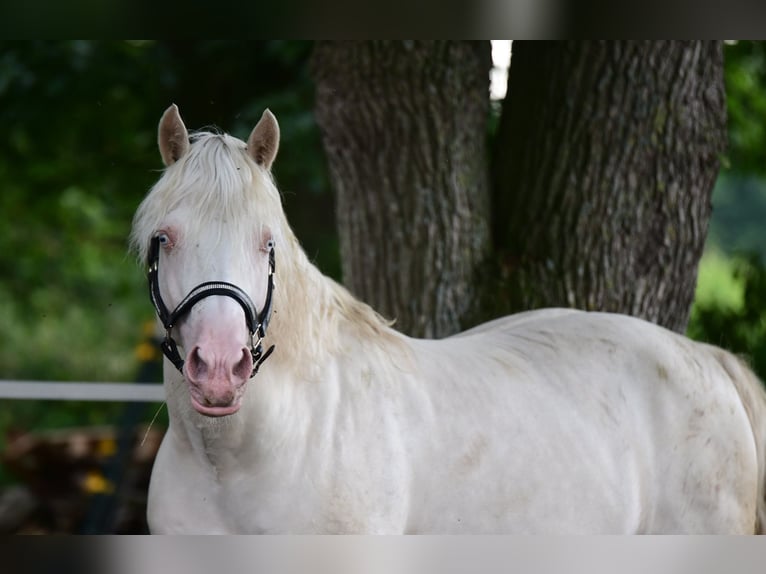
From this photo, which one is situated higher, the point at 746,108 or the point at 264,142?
the point at 746,108

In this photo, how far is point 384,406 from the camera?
9.57ft

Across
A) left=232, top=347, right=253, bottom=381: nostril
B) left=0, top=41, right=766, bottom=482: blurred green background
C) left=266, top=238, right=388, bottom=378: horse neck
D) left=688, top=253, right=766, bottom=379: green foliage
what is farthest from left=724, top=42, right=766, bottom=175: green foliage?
left=232, top=347, right=253, bottom=381: nostril

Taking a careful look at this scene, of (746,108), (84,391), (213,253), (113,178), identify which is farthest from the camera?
(113,178)

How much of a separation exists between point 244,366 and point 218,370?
8 centimetres

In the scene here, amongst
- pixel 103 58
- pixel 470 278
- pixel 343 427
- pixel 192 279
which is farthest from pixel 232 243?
pixel 103 58

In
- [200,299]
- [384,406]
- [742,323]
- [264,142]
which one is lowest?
[742,323]

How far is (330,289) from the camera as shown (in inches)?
116

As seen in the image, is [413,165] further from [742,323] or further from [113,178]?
[113,178]

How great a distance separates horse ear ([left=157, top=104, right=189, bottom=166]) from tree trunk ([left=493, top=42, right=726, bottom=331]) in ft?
6.50

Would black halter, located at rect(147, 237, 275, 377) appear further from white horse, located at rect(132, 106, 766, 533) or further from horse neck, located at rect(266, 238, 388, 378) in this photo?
horse neck, located at rect(266, 238, 388, 378)

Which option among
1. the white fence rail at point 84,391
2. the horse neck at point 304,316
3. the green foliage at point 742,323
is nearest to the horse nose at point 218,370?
the horse neck at point 304,316

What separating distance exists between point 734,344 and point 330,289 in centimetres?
347

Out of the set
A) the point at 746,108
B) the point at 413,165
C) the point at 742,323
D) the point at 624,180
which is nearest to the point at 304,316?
the point at 413,165

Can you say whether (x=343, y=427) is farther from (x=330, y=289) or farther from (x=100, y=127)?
(x=100, y=127)
